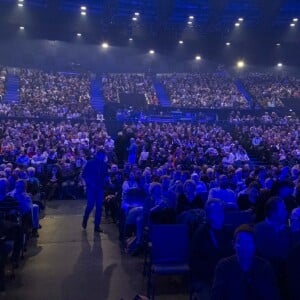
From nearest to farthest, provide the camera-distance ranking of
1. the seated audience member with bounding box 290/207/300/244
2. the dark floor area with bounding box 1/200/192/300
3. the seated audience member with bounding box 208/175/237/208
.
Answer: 1. the seated audience member with bounding box 290/207/300/244
2. the dark floor area with bounding box 1/200/192/300
3. the seated audience member with bounding box 208/175/237/208

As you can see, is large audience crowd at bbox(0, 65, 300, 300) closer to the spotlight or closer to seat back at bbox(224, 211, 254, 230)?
seat back at bbox(224, 211, 254, 230)

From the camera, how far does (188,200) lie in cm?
629

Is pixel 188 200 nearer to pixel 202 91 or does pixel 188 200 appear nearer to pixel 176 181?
pixel 176 181

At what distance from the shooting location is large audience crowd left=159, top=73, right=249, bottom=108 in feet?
91.8

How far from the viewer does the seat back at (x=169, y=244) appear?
15.9ft

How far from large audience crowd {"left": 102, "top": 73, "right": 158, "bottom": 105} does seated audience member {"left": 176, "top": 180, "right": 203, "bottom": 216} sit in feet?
68.1

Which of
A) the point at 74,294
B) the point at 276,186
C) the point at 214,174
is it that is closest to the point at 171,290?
the point at 74,294

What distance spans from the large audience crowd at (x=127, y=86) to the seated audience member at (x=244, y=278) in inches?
947

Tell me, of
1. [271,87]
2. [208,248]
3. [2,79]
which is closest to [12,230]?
[208,248]

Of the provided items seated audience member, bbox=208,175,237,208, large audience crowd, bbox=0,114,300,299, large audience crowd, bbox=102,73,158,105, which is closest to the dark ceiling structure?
large audience crowd, bbox=102,73,158,105

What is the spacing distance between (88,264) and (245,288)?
11.9 feet

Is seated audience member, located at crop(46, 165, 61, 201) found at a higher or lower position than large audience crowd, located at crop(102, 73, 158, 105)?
lower

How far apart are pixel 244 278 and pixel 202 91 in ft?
90.4

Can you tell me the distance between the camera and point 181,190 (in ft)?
21.1
